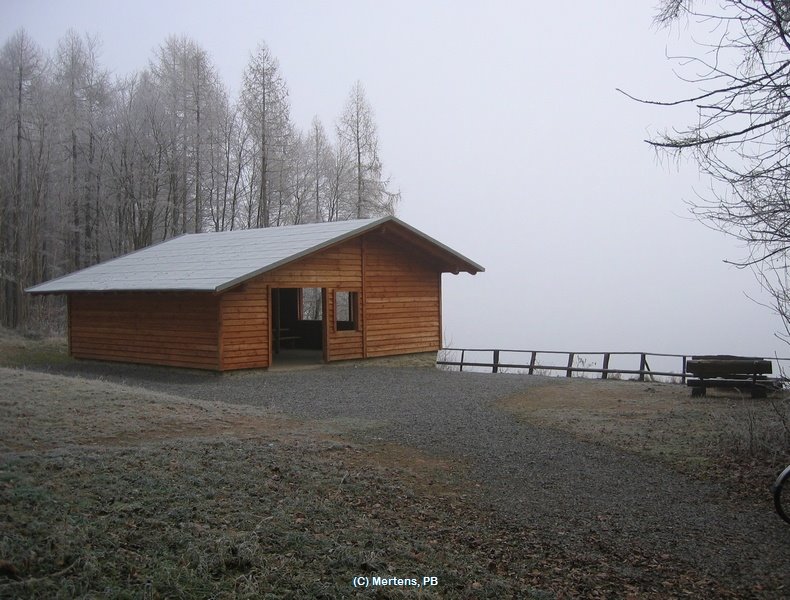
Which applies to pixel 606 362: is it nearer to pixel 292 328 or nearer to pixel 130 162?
pixel 292 328

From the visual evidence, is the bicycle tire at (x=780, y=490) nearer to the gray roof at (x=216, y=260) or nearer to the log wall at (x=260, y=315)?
the gray roof at (x=216, y=260)

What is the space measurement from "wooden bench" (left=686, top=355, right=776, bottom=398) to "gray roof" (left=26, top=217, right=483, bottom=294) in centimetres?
800

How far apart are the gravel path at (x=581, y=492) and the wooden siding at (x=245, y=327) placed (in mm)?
2358

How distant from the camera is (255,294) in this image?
16.8 m

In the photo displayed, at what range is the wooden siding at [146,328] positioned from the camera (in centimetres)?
1647

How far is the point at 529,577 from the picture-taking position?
4.96 metres

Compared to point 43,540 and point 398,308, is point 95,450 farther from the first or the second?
point 398,308

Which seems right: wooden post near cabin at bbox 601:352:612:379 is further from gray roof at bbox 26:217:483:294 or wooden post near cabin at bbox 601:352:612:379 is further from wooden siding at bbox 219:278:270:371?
wooden siding at bbox 219:278:270:371

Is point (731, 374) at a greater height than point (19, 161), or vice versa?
point (19, 161)

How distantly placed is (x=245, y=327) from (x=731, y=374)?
10.2 meters

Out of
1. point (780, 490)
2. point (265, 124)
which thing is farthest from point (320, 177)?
point (780, 490)

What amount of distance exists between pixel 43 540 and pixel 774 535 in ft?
18.0

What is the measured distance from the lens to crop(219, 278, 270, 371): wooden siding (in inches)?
635

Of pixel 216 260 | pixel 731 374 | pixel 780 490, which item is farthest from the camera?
pixel 216 260
